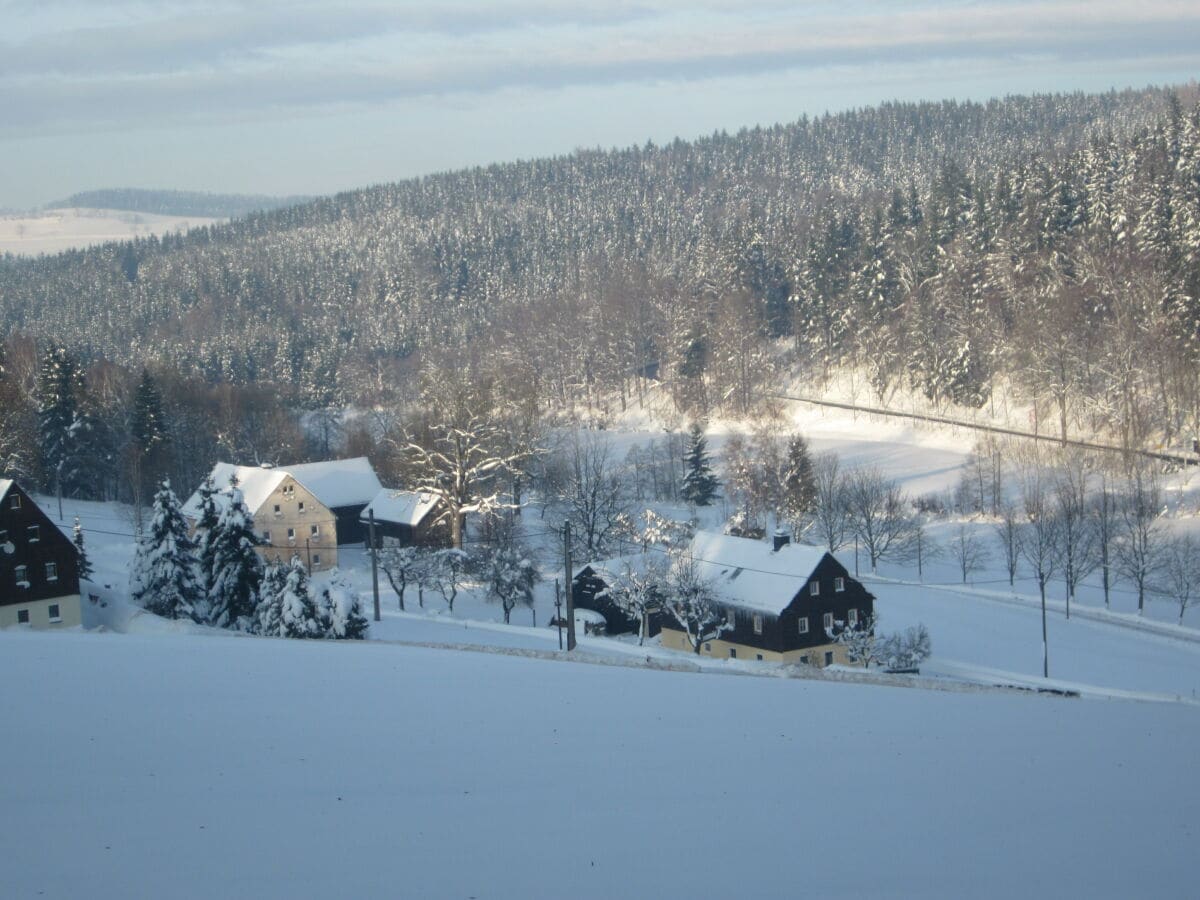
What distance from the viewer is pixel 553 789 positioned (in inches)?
293

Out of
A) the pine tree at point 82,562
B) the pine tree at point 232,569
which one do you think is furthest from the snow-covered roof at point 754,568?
the pine tree at point 82,562

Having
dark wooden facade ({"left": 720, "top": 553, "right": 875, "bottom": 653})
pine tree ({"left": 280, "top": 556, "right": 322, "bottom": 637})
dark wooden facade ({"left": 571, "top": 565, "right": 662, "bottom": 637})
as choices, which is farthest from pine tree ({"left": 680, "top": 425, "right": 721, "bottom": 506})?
pine tree ({"left": 280, "top": 556, "right": 322, "bottom": 637})

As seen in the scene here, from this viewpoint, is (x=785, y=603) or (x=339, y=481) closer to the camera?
(x=785, y=603)

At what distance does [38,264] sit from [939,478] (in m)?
162

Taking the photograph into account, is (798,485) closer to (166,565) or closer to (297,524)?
(297,524)

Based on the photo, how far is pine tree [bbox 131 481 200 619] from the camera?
25.5 meters

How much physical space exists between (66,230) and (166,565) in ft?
574

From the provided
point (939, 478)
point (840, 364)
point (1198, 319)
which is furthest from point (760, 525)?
point (840, 364)

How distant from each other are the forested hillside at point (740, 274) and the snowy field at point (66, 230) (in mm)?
3536

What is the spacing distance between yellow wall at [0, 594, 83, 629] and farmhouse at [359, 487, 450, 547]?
12.5m

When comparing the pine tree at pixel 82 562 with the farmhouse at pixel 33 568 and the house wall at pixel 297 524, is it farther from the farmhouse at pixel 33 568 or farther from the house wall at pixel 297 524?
the house wall at pixel 297 524

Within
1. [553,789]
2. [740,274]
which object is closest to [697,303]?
[740,274]

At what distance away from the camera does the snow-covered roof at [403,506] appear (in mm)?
38719

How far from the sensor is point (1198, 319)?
45.6m
